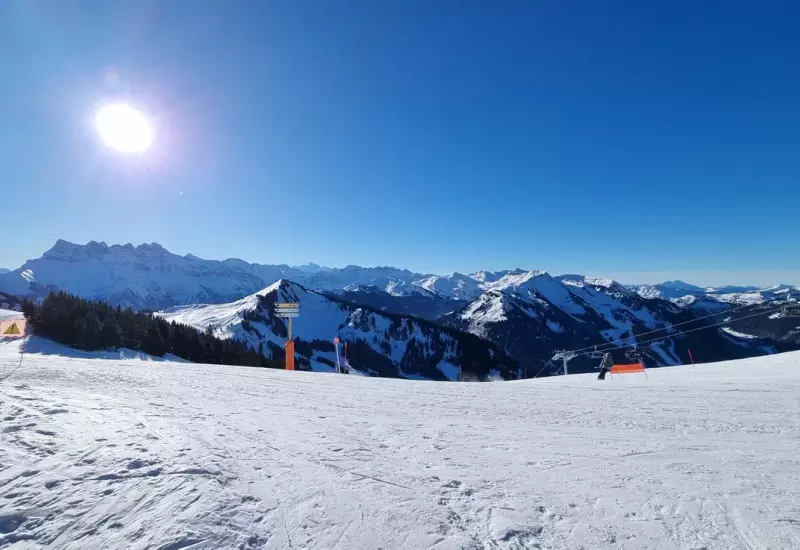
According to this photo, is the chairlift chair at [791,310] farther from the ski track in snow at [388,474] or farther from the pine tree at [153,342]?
the pine tree at [153,342]

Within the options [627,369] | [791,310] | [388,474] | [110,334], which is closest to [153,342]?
[110,334]

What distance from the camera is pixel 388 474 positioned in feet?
19.3

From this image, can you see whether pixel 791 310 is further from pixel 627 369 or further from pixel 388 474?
pixel 388 474

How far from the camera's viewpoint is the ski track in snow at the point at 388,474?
430cm

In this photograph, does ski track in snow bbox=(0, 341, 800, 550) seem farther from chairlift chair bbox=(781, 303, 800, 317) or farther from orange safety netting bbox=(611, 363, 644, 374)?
chairlift chair bbox=(781, 303, 800, 317)

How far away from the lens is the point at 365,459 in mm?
6465

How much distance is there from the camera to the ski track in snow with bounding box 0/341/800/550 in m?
4.30

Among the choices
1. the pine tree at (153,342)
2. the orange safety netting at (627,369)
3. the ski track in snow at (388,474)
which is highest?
the pine tree at (153,342)

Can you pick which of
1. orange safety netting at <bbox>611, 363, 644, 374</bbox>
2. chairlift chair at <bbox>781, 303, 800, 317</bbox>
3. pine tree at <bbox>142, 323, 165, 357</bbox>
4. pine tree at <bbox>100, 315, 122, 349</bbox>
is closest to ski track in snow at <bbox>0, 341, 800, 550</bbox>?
orange safety netting at <bbox>611, 363, 644, 374</bbox>

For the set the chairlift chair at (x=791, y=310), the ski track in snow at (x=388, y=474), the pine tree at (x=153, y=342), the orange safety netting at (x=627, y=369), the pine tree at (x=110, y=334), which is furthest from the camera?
the pine tree at (x=153, y=342)

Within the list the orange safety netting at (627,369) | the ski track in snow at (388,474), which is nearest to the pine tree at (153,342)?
the ski track in snow at (388,474)

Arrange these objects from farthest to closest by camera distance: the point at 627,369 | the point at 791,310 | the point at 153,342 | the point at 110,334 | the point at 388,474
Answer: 1. the point at 153,342
2. the point at 110,334
3. the point at 791,310
4. the point at 627,369
5. the point at 388,474

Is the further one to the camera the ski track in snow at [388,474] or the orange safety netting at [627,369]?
the orange safety netting at [627,369]

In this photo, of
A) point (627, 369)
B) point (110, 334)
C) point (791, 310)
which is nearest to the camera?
point (627, 369)
